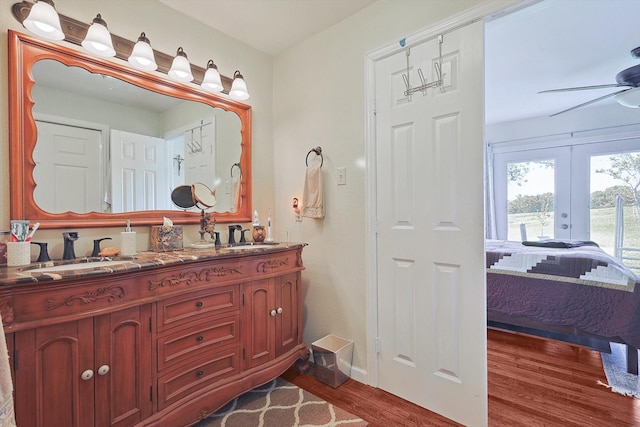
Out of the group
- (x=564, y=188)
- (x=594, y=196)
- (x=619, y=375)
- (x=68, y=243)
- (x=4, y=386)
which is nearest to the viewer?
(x=4, y=386)

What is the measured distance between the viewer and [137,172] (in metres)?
1.92

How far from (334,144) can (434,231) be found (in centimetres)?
94

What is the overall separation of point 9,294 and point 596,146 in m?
5.97

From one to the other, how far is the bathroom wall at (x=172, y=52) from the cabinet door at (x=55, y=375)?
24.2 inches

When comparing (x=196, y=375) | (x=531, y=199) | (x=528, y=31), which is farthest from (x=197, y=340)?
(x=531, y=199)

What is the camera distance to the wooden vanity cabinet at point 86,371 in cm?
113

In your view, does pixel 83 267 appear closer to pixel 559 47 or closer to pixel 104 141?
pixel 104 141

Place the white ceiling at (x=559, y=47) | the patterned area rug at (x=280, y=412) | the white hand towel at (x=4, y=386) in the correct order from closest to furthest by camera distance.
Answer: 1. the white hand towel at (x=4, y=386)
2. the patterned area rug at (x=280, y=412)
3. the white ceiling at (x=559, y=47)

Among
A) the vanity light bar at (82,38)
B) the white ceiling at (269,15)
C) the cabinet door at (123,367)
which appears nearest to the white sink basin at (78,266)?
the cabinet door at (123,367)

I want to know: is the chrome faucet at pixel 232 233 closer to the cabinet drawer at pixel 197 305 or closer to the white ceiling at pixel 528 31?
the cabinet drawer at pixel 197 305

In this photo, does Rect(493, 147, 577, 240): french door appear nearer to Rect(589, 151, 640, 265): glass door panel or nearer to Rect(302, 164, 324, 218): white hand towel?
Rect(589, 151, 640, 265): glass door panel

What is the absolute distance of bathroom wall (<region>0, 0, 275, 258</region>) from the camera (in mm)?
1471

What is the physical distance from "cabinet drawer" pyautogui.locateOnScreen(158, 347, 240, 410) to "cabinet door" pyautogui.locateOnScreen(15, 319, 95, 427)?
0.29m

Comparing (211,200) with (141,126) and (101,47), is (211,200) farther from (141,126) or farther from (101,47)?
(101,47)
